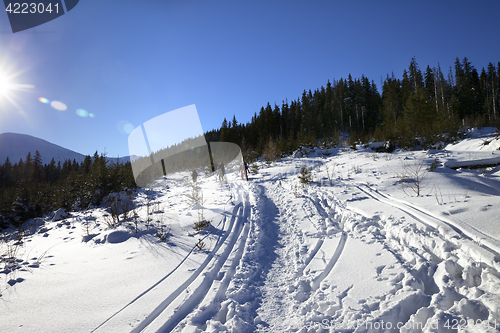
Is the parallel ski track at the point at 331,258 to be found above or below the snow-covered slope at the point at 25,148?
below

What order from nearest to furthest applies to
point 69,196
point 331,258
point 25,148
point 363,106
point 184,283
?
point 184,283 < point 331,258 < point 69,196 < point 363,106 < point 25,148

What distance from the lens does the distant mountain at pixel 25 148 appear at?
144 m

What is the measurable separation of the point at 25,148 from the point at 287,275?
9389 inches

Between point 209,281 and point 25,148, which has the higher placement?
point 25,148

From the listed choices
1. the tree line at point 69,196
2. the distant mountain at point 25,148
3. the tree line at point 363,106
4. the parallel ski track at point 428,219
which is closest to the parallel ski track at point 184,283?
the parallel ski track at point 428,219

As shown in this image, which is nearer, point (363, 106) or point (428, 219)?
point (428, 219)

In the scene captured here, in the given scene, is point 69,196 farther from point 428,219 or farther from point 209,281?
point 428,219

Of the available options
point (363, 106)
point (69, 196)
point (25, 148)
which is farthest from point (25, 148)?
point (363, 106)

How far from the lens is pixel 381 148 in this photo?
48.2 ft

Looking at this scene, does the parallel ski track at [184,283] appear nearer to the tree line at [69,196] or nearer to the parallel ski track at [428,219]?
the parallel ski track at [428,219]

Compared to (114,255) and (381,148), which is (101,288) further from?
(381,148)

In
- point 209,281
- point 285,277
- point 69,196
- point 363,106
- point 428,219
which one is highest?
point 363,106

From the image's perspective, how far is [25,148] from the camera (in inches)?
6191

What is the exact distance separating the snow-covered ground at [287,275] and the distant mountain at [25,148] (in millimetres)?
183887
